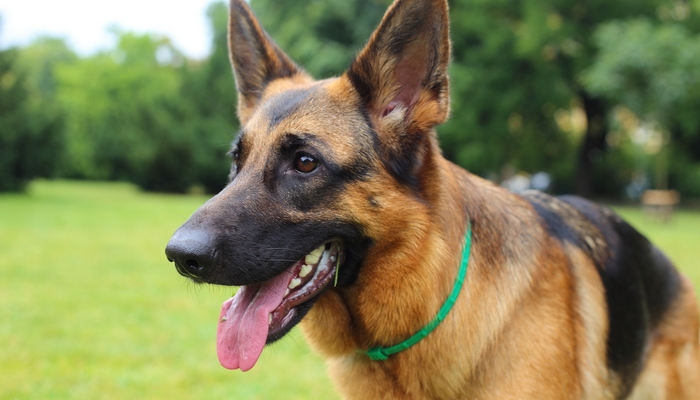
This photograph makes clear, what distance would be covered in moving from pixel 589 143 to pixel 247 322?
3449 centimetres

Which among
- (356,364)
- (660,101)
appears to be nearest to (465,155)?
(660,101)

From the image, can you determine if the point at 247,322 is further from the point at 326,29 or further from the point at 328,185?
the point at 326,29

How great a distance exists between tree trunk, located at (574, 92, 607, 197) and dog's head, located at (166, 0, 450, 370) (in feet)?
105

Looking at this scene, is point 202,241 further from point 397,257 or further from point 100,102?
point 100,102

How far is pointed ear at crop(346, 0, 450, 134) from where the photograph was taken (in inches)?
109

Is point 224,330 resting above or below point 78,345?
above

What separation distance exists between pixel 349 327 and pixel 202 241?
92cm

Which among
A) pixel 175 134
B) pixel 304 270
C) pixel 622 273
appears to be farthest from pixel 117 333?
pixel 175 134

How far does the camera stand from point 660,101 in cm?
2556

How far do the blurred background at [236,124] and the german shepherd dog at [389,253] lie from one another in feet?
9.52

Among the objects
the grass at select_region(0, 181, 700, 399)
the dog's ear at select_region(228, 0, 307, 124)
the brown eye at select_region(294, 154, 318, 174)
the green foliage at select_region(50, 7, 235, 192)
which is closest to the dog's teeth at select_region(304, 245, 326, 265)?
the brown eye at select_region(294, 154, 318, 174)

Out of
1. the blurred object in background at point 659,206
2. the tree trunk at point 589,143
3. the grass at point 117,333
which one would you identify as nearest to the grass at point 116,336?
the grass at point 117,333

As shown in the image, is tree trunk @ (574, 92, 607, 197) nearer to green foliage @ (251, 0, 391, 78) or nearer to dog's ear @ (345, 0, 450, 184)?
green foliage @ (251, 0, 391, 78)

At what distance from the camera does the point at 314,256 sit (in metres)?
2.86
